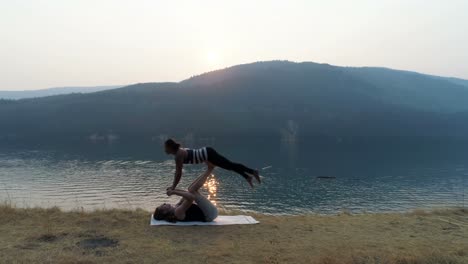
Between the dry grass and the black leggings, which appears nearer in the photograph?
the dry grass

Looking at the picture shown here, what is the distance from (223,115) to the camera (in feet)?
516

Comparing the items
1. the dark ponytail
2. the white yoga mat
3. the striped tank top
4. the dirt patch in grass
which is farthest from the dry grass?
the dark ponytail

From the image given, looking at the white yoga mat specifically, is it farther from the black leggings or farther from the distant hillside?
the distant hillside

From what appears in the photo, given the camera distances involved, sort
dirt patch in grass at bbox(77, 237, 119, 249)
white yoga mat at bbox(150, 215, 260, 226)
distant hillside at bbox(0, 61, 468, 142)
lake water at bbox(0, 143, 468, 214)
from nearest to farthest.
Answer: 1. dirt patch in grass at bbox(77, 237, 119, 249)
2. white yoga mat at bbox(150, 215, 260, 226)
3. lake water at bbox(0, 143, 468, 214)
4. distant hillside at bbox(0, 61, 468, 142)

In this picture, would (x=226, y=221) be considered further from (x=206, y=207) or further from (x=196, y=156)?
(x=196, y=156)

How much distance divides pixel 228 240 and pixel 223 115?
149445 mm

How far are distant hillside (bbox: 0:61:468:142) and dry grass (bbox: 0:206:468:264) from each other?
123 meters

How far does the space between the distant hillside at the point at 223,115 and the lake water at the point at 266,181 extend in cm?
4081

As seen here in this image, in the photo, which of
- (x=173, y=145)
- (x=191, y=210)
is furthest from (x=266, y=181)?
(x=173, y=145)

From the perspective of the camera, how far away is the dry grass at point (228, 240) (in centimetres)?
693

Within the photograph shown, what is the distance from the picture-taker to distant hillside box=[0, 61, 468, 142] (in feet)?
467

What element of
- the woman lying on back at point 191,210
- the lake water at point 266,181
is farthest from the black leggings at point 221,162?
the lake water at point 266,181

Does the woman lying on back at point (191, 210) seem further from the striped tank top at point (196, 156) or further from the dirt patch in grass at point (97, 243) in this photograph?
the dirt patch in grass at point (97, 243)

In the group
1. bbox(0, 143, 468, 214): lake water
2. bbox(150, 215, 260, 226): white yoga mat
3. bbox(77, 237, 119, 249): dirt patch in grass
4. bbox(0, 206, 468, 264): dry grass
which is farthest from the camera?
bbox(0, 143, 468, 214): lake water
